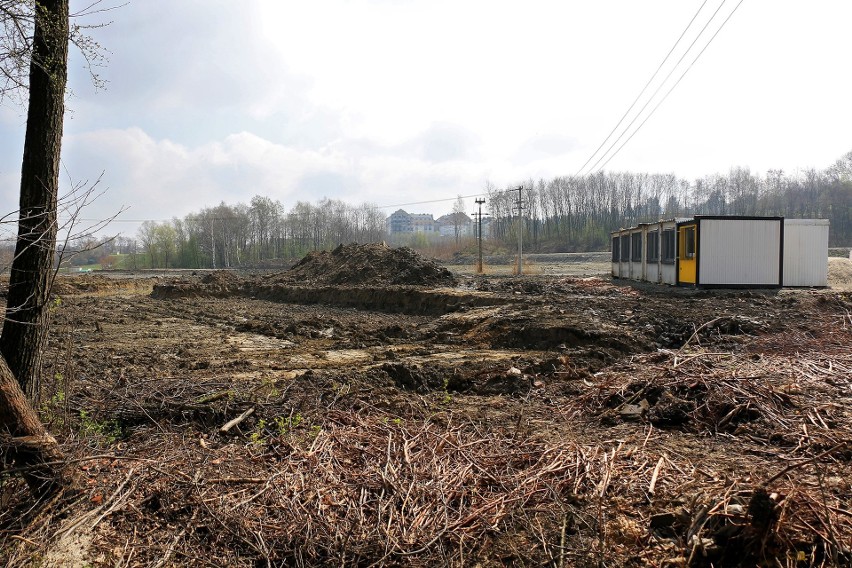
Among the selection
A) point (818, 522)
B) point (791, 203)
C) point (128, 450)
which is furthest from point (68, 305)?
point (791, 203)

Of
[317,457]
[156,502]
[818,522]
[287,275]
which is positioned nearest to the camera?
[818,522]

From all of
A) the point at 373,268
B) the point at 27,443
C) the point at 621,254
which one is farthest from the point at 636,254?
the point at 27,443

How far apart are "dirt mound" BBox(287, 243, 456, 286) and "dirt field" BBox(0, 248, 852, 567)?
17.9m

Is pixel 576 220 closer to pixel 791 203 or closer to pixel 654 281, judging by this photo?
pixel 791 203

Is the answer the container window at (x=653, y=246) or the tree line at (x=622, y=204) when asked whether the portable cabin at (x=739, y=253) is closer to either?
the container window at (x=653, y=246)

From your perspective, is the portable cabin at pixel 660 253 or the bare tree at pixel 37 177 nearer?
the bare tree at pixel 37 177

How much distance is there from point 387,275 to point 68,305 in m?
13.7

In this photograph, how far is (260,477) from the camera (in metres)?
4.86

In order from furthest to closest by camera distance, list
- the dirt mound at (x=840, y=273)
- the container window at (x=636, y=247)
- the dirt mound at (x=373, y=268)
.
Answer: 1. the dirt mound at (x=373, y=268)
2. the container window at (x=636, y=247)
3. the dirt mound at (x=840, y=273)

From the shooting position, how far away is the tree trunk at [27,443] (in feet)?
13.4

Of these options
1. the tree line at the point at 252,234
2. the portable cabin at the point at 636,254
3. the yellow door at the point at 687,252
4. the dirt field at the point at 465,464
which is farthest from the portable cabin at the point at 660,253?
the tree line at the point at 252,234

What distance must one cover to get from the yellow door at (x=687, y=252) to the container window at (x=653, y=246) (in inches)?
95.5

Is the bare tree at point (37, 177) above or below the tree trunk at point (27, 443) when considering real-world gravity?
above

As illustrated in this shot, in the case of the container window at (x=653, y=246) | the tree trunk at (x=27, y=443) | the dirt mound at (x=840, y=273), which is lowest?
the dirt mound at (x=840, y=273)
